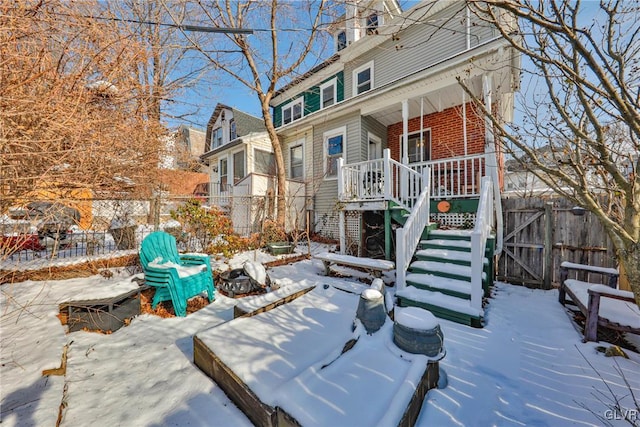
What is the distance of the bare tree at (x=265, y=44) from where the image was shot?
8555mm

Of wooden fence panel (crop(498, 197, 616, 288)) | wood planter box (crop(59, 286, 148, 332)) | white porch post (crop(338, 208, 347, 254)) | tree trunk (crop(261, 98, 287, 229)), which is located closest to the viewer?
wood planter box (crop(59, 286, 148, 332))

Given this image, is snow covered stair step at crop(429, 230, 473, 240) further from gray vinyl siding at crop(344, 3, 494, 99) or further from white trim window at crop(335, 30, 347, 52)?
white trim window at crop(335, 30, 347, 52)

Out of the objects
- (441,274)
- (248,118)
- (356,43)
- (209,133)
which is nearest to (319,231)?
(441,274)

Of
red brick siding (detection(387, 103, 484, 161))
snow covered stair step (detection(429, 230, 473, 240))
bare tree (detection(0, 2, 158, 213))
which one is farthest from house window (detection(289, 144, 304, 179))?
bare tree (detection(0, 2, 158, 213))

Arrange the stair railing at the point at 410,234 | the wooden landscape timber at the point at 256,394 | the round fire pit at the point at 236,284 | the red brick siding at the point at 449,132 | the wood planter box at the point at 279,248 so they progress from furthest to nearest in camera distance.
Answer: the red brick siding at the point at 449,132, the wood planter box at the point at 279,248, the round fire pit at the point at 236,284, the stair railing at the point at 410,234, the wooden landscape timber at the point at 256,394

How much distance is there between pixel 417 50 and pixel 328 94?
400cm

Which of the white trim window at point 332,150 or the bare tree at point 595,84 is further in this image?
the white trim window at point 332,150

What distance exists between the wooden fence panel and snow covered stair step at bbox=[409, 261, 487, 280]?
1938mm

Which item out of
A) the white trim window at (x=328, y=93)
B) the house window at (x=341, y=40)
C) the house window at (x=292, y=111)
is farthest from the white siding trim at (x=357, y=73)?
the house window at (x=292, y=111)

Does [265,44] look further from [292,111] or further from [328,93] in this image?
Result: [292,111]

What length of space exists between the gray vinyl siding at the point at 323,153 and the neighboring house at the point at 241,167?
0.98 m

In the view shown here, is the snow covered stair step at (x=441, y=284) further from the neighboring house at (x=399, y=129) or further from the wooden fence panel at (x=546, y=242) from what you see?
the wooden fence panel at (x=546, y=242)

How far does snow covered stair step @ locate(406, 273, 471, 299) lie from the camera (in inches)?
145

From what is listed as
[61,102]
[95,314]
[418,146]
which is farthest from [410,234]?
[418,146]
